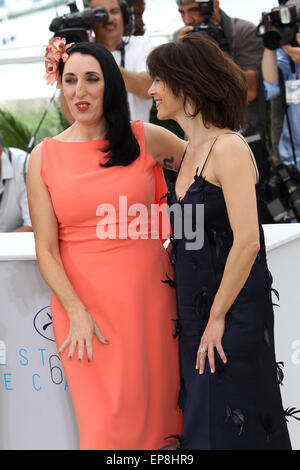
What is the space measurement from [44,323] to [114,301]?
0.38m

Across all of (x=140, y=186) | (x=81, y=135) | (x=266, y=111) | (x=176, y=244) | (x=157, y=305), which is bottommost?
(x=157, y=305)

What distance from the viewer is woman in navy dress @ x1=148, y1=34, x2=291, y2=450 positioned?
186 centimetres

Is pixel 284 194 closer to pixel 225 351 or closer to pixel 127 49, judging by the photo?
pixel 127 49

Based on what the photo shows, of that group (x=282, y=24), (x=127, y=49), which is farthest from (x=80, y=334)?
(x=282, y=24)

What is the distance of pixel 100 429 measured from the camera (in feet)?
6.65

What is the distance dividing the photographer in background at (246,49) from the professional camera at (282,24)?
9.2 inches

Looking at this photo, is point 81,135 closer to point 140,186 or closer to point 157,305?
point 140,186

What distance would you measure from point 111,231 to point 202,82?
1.65 ft

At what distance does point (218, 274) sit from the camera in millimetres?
1920

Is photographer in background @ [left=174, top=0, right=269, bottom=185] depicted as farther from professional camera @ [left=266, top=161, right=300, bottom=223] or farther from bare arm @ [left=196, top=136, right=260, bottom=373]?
bare arm @ [left=196, top=136, right=260, bottom=373]

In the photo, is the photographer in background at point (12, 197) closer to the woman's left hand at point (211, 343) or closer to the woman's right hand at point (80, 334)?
the woman's right hand at point (80, 334)

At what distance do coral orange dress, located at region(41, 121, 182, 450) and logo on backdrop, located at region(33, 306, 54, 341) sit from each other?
9.6 inches

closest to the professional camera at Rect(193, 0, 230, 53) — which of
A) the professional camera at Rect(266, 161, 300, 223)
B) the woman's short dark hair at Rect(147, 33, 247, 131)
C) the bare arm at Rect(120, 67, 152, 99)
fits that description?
the bare arm at Rect(120, 67, 152, 99)

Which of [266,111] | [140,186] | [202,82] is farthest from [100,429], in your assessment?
[266,111]
